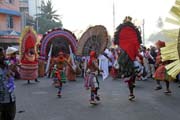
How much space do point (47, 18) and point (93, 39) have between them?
4623 centimetres

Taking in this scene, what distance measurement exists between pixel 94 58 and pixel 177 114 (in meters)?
2.67

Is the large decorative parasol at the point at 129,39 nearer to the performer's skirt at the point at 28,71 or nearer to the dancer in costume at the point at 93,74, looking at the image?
the dancer in costume at the point at 93,74

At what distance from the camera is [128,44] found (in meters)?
9.03

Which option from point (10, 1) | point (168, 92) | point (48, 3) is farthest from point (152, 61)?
point (48, 3)

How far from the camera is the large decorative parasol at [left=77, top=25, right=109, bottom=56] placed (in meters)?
9.52

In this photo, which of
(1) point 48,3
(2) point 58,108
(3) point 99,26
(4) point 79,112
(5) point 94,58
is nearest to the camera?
(4) point 79,112

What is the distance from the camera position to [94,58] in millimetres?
8773

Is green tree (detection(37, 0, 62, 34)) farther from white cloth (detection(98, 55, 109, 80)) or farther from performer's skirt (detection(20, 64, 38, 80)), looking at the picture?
white cloth (detection(98, 55, 109, 80))

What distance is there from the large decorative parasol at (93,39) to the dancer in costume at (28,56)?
481cm

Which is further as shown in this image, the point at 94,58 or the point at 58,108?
the point at 94,58

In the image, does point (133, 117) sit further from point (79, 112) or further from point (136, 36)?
point (136, 36)

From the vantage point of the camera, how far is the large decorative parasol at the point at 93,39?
31.2 feet

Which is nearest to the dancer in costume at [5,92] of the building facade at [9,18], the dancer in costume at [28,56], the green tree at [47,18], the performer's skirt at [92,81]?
the performer's skirt at [92,81]

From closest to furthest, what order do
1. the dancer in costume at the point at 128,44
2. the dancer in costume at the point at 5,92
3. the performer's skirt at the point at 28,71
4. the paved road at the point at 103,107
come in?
the dancer in costume at the point at 5,92 < the paved road at the point at 103,107 < the dancer in costume at the point at 128,44 < the performer's skirt at the point at 28,71
